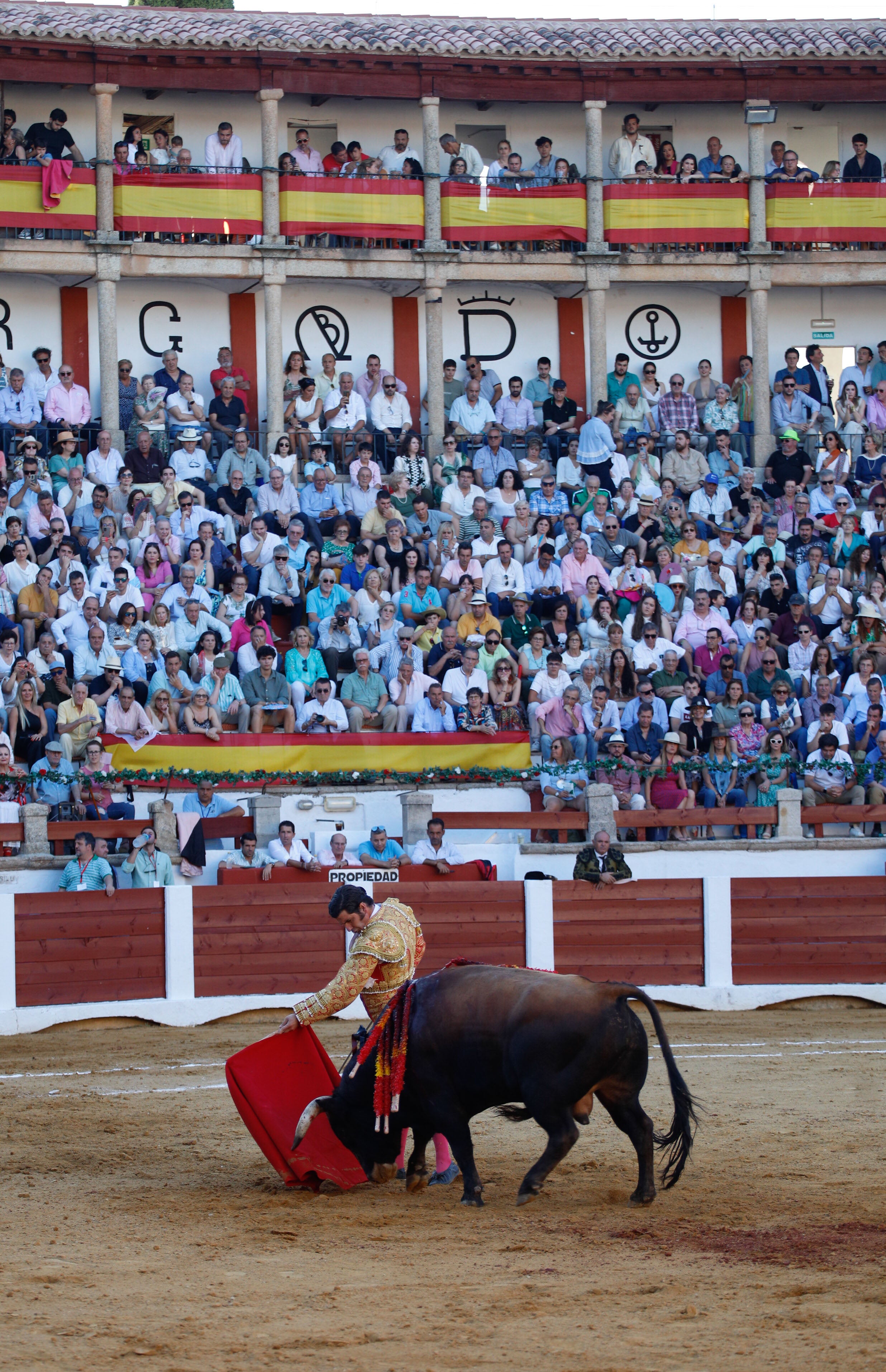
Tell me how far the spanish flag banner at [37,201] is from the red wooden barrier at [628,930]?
973 centimetres

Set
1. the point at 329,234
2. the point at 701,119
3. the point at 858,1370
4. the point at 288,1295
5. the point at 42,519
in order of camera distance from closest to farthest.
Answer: the point at 858,1370, the point at 288,1295, the point at 42,519, the point at 329,234, the point at 701,119

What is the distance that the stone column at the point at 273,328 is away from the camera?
19.1 m

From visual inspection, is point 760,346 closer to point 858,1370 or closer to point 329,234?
point 329,234

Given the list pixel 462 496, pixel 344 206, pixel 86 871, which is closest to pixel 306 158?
pixel 344 206

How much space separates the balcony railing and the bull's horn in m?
13.8

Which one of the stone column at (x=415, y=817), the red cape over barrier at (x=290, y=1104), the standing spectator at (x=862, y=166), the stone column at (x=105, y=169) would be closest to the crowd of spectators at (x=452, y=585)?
the stone column at (x=415, y=817)

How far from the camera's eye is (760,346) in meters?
20.5

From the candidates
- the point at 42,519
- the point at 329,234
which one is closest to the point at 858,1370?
the point at 42,519

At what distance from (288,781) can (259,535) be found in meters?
2.76

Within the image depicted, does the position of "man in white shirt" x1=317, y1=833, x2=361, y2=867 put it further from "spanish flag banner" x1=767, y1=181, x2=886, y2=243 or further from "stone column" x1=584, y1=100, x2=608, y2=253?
"spanish flag banner" x1=767, y1=181, x2=886, y2=243

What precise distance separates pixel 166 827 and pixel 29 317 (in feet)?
29.6

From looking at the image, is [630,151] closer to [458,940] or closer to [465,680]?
[465,680]

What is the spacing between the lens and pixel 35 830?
40.8ft

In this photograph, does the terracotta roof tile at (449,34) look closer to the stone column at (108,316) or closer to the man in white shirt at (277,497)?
the stone column at (108,316)
